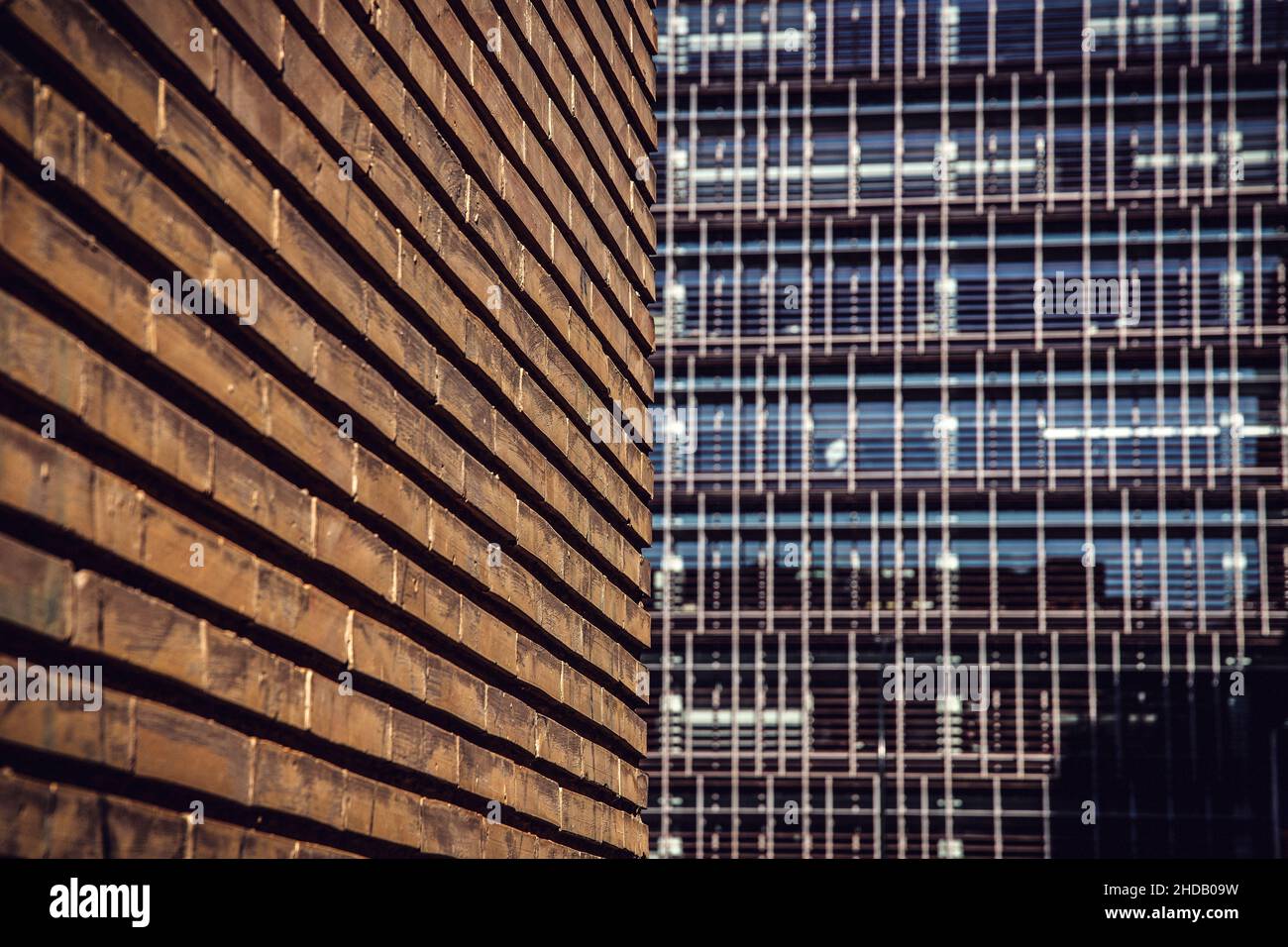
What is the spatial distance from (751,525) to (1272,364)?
1778cm

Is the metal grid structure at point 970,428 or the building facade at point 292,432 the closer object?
the building facade at point 292,432

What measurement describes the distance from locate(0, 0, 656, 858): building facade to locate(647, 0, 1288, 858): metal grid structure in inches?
2203

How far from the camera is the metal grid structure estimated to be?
203ft

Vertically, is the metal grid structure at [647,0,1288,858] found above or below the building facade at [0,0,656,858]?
above

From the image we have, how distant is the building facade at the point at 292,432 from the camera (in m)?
3.64

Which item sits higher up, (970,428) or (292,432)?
(970,428)

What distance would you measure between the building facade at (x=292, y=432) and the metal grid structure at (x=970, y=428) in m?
55.9

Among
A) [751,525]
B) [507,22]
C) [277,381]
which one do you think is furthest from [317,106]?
[751,525]

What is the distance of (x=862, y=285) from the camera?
64.9 metres

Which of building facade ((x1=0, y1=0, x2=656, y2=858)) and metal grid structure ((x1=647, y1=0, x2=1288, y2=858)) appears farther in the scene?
metal grid structure ((x1=647, y1=0, x2=1288, y2=858))

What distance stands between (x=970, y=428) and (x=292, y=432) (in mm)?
60721

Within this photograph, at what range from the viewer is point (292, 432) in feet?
15.2

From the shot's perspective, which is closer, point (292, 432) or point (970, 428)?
point (292, 432)
